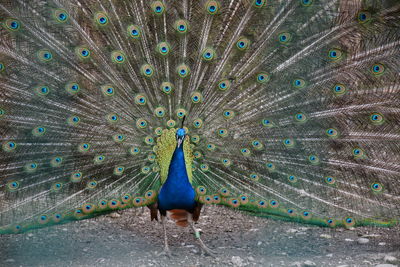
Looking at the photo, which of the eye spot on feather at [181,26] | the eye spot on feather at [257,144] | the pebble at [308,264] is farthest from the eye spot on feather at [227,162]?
the eye spot on feather at [181,26]

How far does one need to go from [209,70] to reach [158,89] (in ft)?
1.33

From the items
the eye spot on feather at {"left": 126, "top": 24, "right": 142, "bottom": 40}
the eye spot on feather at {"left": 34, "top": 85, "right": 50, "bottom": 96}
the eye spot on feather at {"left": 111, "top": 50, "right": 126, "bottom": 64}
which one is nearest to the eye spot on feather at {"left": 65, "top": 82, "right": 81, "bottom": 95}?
the eye spot on feather at {"left": 34, "top": 85, "right": 50, "bottom": 96}

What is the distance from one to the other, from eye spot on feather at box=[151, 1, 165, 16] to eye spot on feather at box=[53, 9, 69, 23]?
1.99ft

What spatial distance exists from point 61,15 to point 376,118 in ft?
7.66

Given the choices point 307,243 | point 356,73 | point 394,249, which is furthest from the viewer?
point 307,243

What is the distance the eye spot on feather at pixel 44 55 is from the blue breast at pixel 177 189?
1128mm

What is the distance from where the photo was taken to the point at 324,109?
10.3ft

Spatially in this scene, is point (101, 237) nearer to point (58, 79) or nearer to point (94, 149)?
point (94, 149)

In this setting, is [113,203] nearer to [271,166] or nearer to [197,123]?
[197,123]

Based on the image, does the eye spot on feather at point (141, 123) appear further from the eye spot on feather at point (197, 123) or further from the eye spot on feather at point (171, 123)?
the eye spot on feather at point (197, 123)

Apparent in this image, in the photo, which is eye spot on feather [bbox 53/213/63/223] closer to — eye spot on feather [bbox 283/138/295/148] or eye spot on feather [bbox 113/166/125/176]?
eye spot on feather [bbox 113/166/125/176]

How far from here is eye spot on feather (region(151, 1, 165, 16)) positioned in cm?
297

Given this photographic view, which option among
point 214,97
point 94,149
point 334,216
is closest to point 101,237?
point 94,149

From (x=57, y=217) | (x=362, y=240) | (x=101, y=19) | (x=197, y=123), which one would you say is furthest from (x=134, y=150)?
(x=362, y=240)
